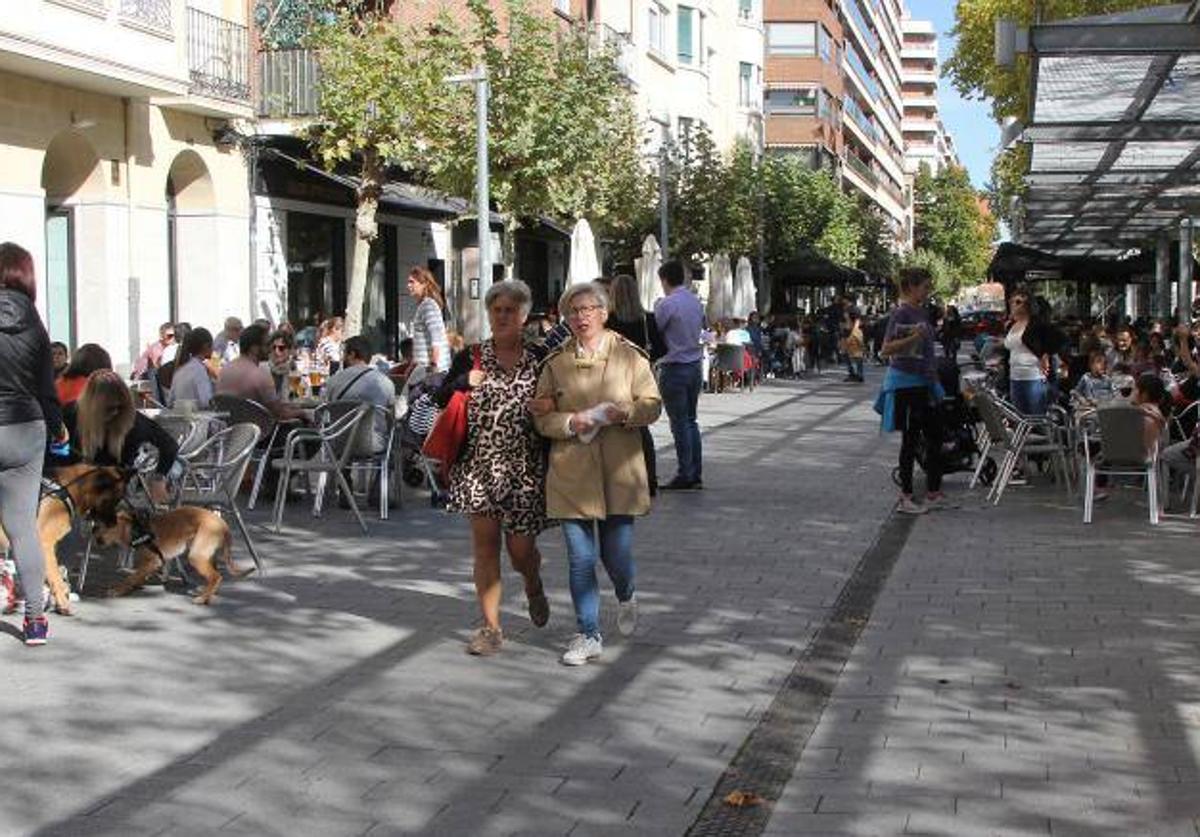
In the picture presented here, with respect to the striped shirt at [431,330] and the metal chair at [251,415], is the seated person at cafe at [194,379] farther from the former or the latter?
the striped shirt at [431,330]

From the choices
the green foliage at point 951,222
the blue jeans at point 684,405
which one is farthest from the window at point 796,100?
the green foliage at point 951,222

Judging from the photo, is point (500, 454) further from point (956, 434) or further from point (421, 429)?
point (956, 434)

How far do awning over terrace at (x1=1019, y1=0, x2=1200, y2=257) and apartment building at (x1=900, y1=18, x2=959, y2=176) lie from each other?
Answer: 141 metres

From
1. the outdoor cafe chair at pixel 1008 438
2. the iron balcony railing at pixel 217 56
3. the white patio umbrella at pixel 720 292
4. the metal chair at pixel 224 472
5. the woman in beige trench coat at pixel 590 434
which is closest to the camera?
the woman in beige trench coat at pixel 590 434

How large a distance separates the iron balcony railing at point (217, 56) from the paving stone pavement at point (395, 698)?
12614 millimetres

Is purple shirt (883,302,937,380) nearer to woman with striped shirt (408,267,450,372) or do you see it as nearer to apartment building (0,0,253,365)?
woman with striped shirt (408,267,450,372)

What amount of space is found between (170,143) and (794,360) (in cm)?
1842

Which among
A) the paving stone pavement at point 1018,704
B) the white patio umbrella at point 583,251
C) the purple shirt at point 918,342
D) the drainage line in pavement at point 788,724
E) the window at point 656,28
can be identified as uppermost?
the window at point 656,28

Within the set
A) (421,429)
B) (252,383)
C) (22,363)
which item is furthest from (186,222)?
(22,363)

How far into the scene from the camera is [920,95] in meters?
170

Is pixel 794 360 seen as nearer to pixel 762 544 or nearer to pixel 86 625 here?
pixel 762 544

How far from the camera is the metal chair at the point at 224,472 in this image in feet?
31.4

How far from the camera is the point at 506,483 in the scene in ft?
24.0

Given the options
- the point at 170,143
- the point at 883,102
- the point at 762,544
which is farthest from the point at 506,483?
the point at 883,102
